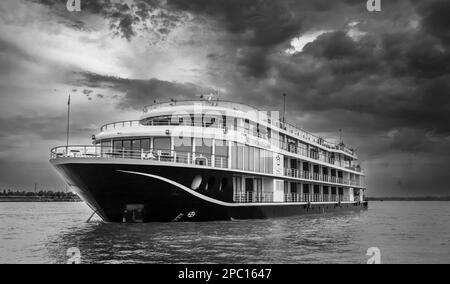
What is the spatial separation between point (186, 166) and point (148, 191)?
2.60 metres

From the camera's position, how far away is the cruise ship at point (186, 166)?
83.5 ft

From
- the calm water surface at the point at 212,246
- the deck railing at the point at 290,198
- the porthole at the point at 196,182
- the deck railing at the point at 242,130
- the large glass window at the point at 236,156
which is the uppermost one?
the deck railing at the point at 242,130

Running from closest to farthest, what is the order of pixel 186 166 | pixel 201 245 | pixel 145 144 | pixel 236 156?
pixel 201 245
pixel 186 166
pixel 145 144
pixel 236 156

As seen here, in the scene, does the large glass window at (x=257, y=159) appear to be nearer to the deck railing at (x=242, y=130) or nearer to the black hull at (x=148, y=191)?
the deck railing at (x=242, y=130)

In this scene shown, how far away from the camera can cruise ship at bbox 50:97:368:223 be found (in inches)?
1001

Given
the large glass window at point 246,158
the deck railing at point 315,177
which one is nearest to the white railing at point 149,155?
the large glass window at point 246,158

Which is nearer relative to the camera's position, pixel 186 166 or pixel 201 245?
pixel 201 245

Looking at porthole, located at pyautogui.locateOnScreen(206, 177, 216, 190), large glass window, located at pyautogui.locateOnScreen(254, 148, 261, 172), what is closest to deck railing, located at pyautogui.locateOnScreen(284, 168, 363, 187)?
large glass window, located at pyautogui.locateOnScreen(254, 148, 261, 172)

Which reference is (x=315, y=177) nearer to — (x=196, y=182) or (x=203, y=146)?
(x=203, y=146)

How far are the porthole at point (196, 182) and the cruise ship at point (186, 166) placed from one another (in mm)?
59

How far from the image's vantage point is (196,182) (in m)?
27.4

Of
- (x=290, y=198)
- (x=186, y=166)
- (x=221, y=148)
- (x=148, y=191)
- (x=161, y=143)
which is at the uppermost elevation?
(x=161, y=143)

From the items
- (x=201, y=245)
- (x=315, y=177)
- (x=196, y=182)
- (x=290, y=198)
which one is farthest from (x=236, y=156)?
(x=315, y=177)

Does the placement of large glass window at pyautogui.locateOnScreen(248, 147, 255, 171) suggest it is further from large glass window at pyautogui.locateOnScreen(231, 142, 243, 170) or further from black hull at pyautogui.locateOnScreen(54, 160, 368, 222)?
black hull at pyautogui.locateOnScreen(54, 160, 368, 222)
